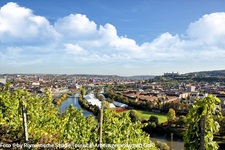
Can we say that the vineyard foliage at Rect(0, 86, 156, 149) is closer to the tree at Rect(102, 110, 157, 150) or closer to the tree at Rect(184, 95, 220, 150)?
the tree at Rect(102, 110, 157, 150)

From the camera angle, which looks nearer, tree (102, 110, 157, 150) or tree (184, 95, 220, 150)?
tree (184, 95, 220, 150)

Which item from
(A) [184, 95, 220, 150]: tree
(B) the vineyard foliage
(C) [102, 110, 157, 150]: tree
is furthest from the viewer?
(B) the vineyard foliage

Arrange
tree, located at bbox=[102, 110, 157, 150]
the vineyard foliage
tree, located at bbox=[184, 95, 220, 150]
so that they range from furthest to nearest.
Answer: the vineyard foliage → tree, located at bbox=[102, 110, 157, 150] → tree, located at bbox=[184, 95, 220, 150]

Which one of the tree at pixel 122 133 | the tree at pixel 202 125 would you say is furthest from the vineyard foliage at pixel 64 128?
the tree at pixel 202 125

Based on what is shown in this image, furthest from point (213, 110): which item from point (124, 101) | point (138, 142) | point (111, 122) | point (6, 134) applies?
point (124, 101)

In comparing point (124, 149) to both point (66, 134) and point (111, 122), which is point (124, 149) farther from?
point (66, 134)

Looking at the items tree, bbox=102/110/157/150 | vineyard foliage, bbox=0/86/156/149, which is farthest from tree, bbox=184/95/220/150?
vineyard foliage, bbox=0/86/156/149

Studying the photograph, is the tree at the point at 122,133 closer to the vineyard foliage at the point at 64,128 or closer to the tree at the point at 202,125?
the vineyard foliage at the point at 64,128

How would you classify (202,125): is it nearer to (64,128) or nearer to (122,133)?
(122,133)
